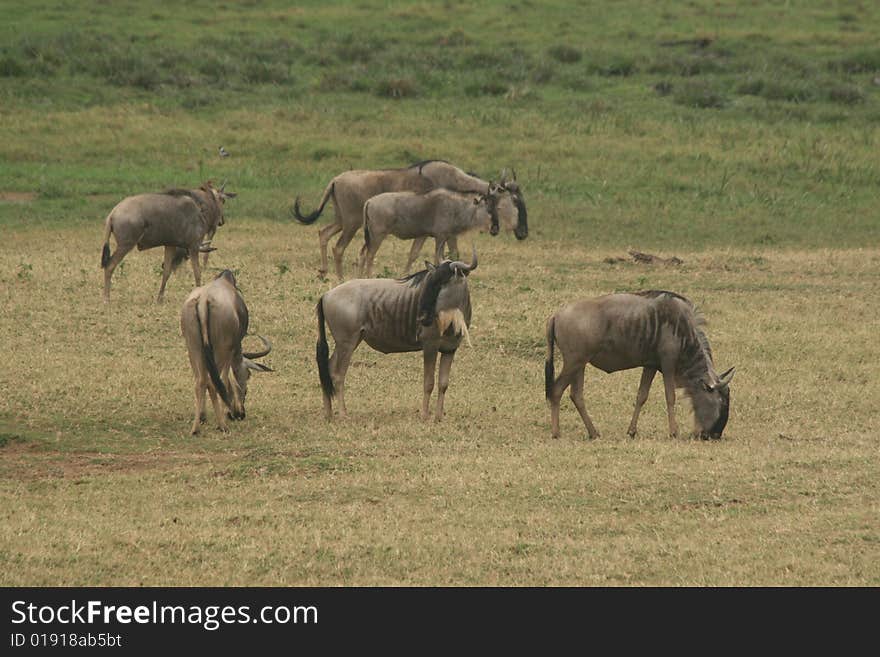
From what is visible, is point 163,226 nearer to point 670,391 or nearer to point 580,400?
point 580,400

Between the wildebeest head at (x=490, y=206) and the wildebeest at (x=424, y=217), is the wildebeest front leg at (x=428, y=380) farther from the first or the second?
the wildebeest head at (x=490, y=206)

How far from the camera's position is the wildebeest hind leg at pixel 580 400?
464 inches

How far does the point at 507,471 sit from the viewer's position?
1024 cm

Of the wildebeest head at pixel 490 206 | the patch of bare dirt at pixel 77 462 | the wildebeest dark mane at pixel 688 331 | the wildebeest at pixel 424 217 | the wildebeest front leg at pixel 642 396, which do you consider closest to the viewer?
the patch of bare dirt at pixel 77 462

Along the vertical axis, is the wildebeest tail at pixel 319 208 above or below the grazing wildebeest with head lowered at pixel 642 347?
below

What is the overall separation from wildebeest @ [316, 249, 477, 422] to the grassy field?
43cm

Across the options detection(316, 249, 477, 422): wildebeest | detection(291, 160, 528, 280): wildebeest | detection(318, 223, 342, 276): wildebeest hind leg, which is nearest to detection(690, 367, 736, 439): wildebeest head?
detection(316, 249, 477, 422): wildebeest

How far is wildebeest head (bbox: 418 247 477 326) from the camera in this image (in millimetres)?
12227

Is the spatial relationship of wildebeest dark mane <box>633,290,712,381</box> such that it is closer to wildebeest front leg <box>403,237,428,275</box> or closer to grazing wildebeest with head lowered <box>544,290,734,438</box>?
grazing wildebeest with head lowered <box>544,290,734,438</box>

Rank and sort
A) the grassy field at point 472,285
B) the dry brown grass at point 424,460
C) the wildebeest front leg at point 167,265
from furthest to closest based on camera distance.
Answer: the wildebeest front leg at point 167,265, the grassy field at point 472,285, the dry brown grass at point 424,460

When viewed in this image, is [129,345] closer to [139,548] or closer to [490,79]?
[139,548]

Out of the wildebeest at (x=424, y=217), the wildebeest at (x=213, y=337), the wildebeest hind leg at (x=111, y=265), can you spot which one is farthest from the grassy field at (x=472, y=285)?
the wildebeest at (x=424, y=217)

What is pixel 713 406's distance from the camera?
11719 millimetres

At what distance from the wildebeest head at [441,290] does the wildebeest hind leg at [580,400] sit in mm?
1215
